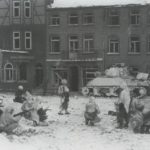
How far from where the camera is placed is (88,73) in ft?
142

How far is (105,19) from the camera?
43281 millimetres

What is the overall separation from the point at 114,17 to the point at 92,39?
2886 mm

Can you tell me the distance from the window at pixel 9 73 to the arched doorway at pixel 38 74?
223 centimetres

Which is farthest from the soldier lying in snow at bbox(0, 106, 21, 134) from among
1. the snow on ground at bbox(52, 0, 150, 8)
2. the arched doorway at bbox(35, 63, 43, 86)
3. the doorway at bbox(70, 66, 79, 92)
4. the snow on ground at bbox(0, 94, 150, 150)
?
the arched doorway at bbox(35, 63, 43, 86)

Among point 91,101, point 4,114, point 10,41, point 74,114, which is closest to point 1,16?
point 10,41

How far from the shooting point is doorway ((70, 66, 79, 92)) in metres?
43.7

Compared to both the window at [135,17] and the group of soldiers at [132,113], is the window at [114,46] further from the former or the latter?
the group of soldiers at [132,113]

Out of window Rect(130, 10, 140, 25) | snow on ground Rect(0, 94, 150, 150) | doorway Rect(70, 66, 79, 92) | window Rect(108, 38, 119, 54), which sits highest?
window Rect(130, 10, 140, 25)

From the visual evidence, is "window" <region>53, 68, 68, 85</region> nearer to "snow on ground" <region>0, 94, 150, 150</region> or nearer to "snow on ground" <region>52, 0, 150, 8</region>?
"snow on ground" <region>52, 0, 150, 8</region>

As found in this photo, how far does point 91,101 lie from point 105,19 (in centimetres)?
2595

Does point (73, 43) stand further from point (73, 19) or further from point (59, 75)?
point (59, 75)

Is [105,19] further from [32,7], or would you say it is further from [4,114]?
[4,114]

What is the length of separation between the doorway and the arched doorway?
331 cm

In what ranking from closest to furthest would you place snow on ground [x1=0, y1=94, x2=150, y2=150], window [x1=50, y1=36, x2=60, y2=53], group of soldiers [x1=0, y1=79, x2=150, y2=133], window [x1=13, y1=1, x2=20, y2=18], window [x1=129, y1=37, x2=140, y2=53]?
snow on ground [x1=0, y1=94, x2=150, y2=150], group of soldiers [x1=0, y1=79, x2=150, y2=133], window [x1=129, y1=37, x2=140, y2=53], window [x1=50, y1=36, x2=60, y2=53], window [x1=13, y1=1, x2=20, y2=18]
